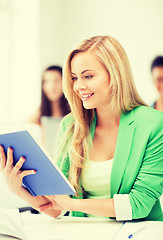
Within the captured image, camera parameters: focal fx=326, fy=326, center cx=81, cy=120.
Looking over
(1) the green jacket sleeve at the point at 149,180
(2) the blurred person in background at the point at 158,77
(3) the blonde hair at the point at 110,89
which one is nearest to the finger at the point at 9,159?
(3) the blonde hair at the point at 110,89

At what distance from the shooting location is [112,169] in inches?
51.5

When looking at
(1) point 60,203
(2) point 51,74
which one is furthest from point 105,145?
(2) point 51,74

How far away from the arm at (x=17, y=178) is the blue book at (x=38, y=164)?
0.06 ft

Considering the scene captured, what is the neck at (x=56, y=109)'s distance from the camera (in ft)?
12.6

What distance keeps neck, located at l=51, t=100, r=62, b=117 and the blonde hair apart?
2308 mm

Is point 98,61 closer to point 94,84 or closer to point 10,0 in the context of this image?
point 94,84

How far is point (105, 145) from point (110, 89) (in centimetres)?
26

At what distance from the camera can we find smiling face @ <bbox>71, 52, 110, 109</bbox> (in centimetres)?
136

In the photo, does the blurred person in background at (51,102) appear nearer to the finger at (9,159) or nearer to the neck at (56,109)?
the neck at (56,109)

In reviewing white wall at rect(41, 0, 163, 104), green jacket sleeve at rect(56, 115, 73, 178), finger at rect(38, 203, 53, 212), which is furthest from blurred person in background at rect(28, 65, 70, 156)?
finger at rect(38, 203, 53, 212)

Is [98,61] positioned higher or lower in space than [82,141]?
higher

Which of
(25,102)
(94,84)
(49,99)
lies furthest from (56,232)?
(25,102)

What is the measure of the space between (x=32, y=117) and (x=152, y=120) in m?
2.69

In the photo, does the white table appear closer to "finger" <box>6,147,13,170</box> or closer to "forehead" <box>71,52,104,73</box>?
"finger" <box>6,147,13,170</box>
